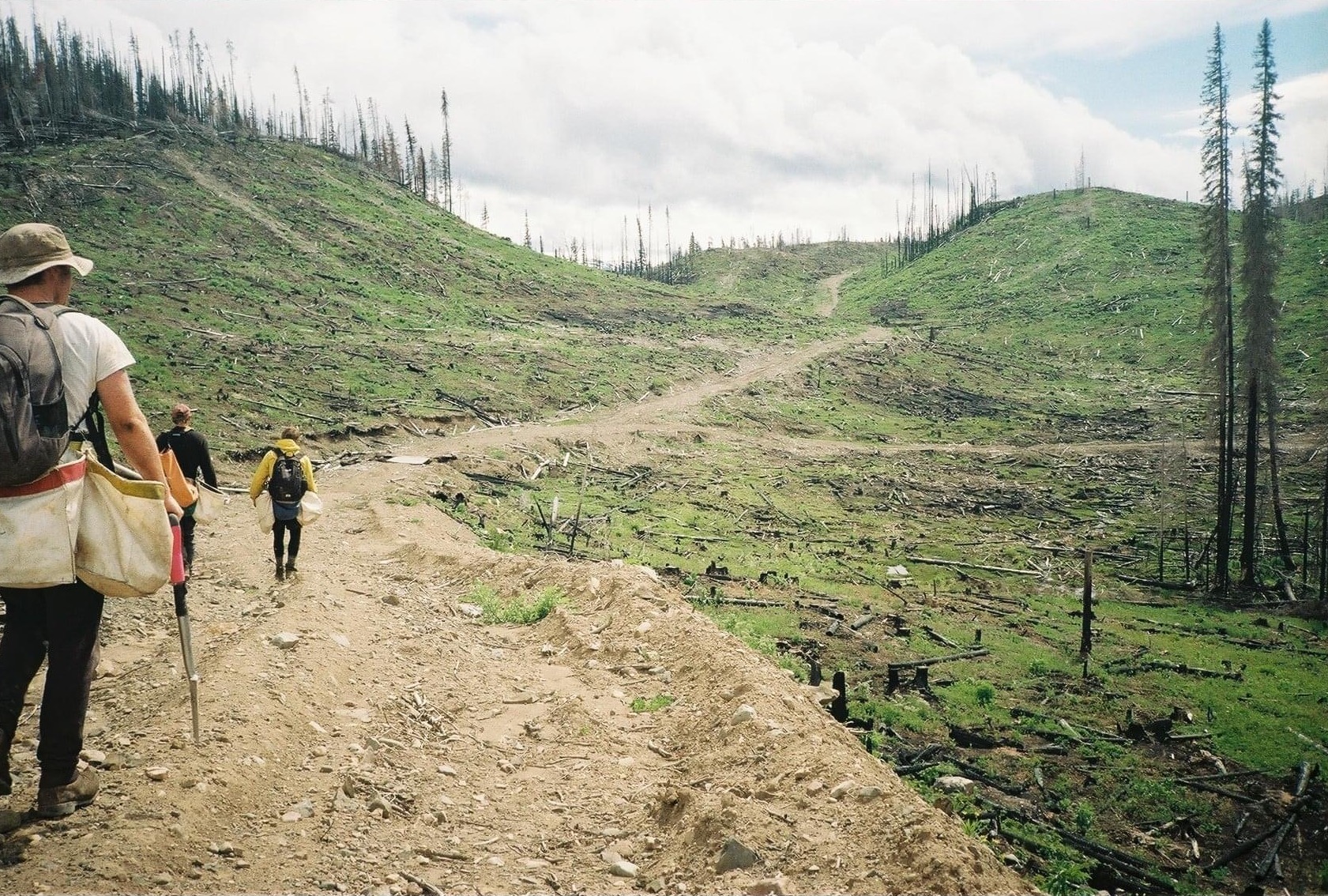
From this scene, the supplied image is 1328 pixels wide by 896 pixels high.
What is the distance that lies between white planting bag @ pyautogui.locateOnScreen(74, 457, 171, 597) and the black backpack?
6670mm

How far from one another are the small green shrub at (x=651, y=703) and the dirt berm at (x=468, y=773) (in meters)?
0.08

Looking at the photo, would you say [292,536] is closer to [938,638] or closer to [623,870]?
[623,870]

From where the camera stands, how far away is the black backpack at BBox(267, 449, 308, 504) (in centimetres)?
1071

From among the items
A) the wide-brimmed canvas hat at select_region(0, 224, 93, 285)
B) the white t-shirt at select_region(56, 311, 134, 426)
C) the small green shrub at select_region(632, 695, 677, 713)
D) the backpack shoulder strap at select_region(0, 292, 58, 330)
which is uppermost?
the wide-brimmed canvas hat at select_region(0, 224, 93, 285)

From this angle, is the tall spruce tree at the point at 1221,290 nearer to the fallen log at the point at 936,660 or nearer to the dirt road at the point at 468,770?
the fallen log at the point at 936,660

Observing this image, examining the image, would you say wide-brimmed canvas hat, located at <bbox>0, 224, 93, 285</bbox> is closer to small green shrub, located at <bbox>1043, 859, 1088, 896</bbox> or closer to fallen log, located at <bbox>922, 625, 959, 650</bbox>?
small green shrub, located at <bbox>1043, 859, 1088, 896</bbox>

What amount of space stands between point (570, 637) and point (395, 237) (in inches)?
2544

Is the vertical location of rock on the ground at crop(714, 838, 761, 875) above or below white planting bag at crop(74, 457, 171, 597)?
below

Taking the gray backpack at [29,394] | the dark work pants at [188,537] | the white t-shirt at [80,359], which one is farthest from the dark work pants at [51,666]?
the dark work pants at [188,537]

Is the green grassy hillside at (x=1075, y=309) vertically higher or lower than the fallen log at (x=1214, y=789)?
higher

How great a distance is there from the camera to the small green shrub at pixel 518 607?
374 inches

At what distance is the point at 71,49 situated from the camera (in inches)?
3617

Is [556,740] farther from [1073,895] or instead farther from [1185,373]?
[1185,373]

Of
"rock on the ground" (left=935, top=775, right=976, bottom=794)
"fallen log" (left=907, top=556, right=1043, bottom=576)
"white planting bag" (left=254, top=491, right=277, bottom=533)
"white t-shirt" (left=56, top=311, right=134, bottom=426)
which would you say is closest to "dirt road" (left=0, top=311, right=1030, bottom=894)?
"white planting bag" (left=254, top=491, right=277, bottom=533)
